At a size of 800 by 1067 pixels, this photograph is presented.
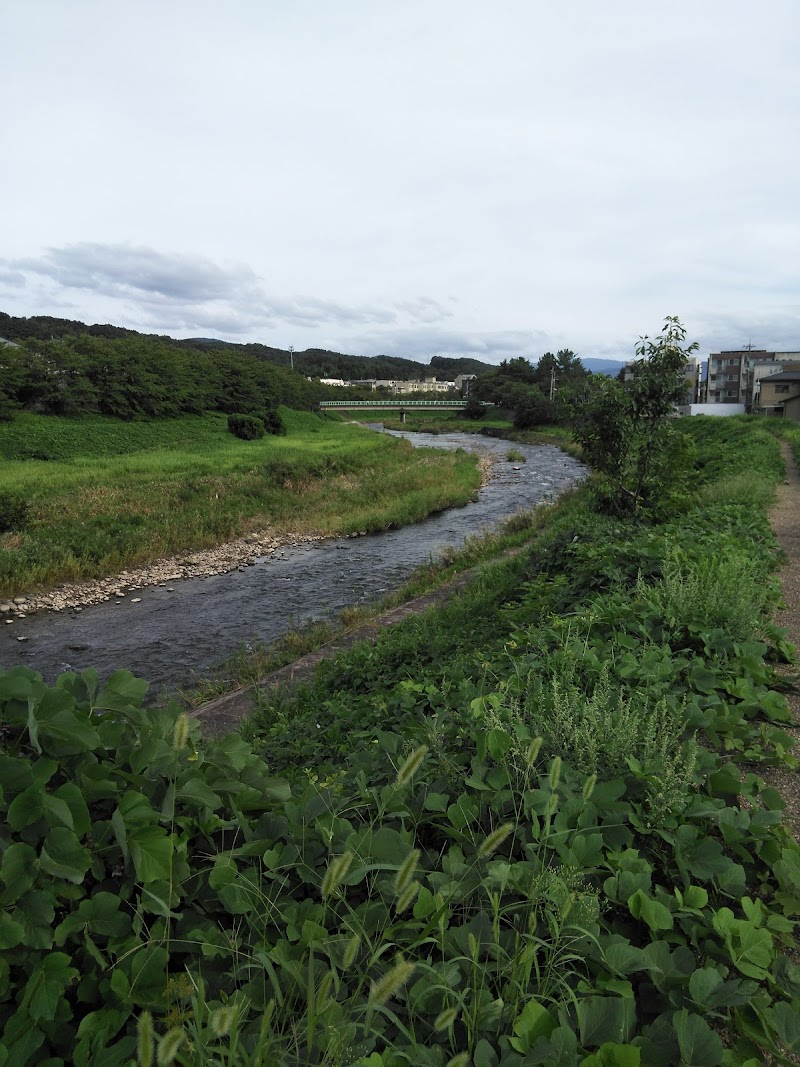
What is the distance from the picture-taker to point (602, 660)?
185 inches

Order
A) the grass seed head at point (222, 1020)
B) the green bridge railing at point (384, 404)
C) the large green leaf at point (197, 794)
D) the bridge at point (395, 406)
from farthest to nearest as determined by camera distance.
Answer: the bridge at point (395, 406) < the green bridge railing at point (384, 404) < the large green leaf at point (197, 794) < the grass seed head at point (222, 1020)

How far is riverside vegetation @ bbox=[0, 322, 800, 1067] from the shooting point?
1711 millimetres

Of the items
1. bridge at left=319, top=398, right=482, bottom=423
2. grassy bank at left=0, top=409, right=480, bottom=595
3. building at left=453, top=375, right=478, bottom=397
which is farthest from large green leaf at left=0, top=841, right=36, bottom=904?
building at left=453, top=375, right=478, bottom=397

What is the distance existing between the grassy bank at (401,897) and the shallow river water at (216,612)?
8.55 m

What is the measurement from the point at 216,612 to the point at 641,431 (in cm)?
1080

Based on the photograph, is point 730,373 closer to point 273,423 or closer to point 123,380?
point 273,423

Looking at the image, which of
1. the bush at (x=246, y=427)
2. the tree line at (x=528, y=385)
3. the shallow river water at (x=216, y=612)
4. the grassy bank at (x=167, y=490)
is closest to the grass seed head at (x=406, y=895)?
the shallow river water at (x=216, y=612)

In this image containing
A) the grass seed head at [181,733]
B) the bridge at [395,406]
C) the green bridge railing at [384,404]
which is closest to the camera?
the grass seed head at [181,733]

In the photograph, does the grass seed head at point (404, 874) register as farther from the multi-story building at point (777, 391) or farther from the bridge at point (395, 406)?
the bridge at point (395, 406)

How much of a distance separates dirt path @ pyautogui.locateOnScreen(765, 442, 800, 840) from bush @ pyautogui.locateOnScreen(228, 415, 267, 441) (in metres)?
35.5

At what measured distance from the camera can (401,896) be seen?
1708 millimetres

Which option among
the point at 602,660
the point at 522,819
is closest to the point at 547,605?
the point at 602,660

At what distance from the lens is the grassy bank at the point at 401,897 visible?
1.71 m

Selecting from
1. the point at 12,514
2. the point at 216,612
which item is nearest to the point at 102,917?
the point at 216,612
